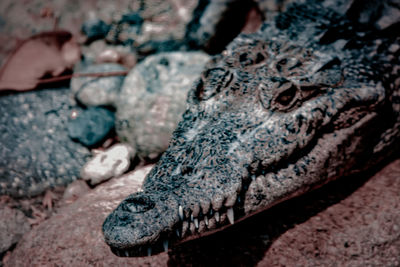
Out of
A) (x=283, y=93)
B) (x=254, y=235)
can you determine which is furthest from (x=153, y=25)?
(x=254, y=235)

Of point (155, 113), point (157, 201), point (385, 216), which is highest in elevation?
point (157, 201)

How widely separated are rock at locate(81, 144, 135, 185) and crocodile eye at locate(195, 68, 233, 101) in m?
1.27

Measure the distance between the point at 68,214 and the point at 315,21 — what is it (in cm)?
295

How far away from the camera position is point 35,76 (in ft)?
12.6

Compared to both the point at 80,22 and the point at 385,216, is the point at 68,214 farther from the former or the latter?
the point at 80,22

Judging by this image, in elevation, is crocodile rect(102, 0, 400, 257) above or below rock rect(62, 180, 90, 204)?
above

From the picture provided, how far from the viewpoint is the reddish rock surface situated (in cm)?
199

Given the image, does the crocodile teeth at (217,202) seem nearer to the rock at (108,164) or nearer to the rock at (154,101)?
the rock at (154,101)

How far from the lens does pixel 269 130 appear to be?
6.58 ft

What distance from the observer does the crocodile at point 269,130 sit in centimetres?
159

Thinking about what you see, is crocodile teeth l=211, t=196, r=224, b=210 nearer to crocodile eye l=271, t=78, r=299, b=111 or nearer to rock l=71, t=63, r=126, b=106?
crocodile eye l=271, t=78, r=299, b=111

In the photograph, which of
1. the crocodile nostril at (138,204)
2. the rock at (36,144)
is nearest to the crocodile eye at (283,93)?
the crocodile nostril at (138,204)

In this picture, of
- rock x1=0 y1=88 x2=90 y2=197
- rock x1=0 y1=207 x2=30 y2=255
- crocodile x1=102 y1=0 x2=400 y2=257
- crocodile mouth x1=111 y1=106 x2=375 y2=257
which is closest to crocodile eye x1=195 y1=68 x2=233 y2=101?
crocodile x1=102 y1=0 x2=400 y2=257

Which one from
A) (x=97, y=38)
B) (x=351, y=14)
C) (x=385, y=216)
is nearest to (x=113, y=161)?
(x=97, y=38)
